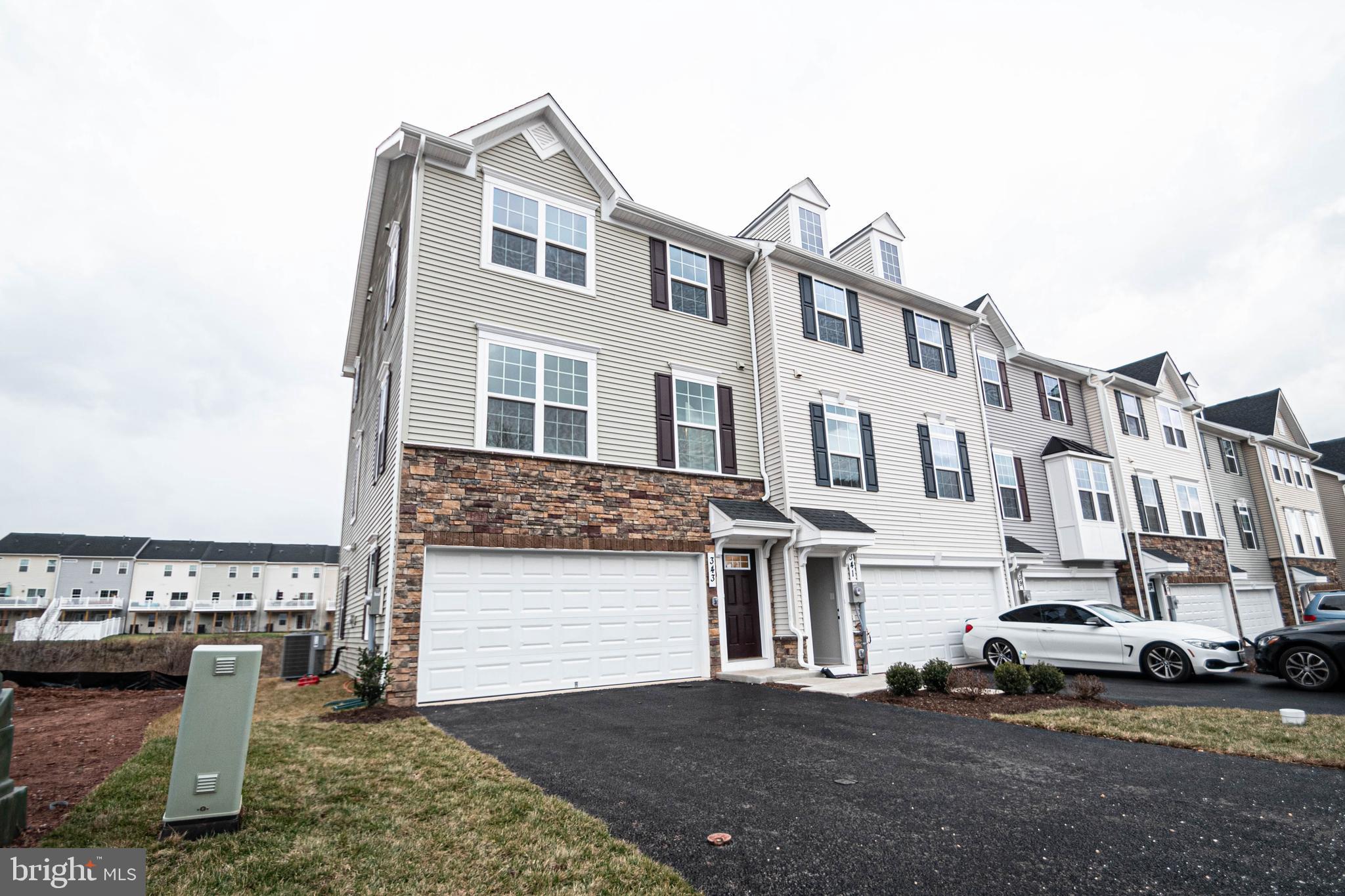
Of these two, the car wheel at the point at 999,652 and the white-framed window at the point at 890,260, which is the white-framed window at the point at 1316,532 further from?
the white-framed window at the point at 890,260

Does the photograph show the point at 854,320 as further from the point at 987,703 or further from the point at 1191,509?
the point at 1191,509

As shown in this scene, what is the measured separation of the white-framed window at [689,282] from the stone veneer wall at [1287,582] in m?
27.8

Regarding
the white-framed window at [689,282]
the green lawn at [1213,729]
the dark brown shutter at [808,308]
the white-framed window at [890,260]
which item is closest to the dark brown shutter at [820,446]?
the dark brown shutter at [808,308]

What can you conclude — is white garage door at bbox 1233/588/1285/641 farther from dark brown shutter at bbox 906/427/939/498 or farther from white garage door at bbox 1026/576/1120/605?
dark brown shutter at bbox 906/427/939/498

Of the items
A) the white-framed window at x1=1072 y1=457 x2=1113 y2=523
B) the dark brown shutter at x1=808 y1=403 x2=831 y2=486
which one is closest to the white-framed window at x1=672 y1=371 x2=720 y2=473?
the dark brown shutter at x1=808 y1=403 x2=831 y2=486

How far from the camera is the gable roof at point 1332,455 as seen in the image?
3311 cm

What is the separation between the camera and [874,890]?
3113 mm

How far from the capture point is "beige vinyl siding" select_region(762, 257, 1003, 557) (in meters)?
13.9

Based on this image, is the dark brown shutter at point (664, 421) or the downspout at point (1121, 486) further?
the downspout at point (1121, 486)

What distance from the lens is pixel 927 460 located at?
16109 mm

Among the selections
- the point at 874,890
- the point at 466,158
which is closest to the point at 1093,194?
the point at 466,158

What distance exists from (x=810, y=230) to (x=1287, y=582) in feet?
83.6

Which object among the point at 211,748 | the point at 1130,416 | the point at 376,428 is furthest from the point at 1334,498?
the point at 211,748

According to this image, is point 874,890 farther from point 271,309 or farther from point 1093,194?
point 271,309
